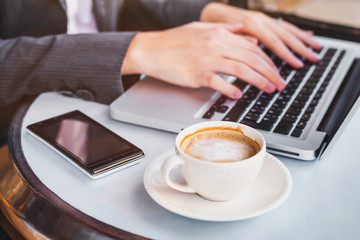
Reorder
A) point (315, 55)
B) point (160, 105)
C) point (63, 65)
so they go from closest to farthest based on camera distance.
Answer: point (160, 105)
point (63, 65)
point (315, 55)

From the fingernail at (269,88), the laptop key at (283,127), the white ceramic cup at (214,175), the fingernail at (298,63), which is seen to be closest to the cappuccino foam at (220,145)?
the white ceramic cup at (214,175)

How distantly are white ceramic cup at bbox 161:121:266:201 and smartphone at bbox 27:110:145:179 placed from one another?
0.12m

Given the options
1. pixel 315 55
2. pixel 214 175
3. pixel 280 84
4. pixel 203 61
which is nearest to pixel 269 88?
pixel 280 84

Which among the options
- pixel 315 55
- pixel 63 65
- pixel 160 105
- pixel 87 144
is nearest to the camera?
pixel 87 144

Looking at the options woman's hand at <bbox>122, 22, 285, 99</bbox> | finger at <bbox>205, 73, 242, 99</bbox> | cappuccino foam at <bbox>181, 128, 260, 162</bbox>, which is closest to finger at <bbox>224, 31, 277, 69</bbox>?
woman's hand at <bbox>122, 22, 285, 99</bbox>

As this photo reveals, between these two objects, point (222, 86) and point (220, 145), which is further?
point (222, 86)

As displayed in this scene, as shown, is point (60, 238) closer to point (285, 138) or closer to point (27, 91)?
point (285, 138)

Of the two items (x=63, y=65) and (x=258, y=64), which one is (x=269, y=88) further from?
(x=63, y=65)

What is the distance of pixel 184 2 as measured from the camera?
126cm

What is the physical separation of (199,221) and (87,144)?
0.21 m

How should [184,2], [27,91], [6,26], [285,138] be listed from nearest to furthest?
[285,138]
[27,91]
[6,26]
[184,2]

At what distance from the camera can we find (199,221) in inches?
18.2

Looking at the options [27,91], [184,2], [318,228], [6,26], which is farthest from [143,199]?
[184,2]

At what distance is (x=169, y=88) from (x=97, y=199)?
0.33m
